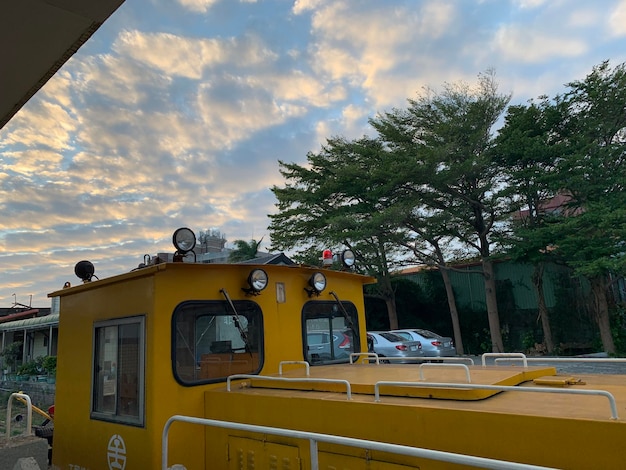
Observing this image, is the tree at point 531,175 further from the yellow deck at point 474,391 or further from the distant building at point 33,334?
the distant building at point 33,334

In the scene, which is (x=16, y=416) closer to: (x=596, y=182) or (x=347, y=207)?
(x=347, y=207)

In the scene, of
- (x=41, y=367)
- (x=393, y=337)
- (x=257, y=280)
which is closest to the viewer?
(x=257, y=280)

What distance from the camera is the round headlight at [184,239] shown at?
13.3ft

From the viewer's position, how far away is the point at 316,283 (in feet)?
14.9

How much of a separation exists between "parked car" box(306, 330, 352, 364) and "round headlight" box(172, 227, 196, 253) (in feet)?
4.70

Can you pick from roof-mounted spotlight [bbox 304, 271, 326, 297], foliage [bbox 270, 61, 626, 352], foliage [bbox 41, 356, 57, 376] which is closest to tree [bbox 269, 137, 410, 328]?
foliage [bbox 270, 61, 626, 352]

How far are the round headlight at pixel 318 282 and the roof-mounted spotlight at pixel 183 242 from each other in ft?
3.81

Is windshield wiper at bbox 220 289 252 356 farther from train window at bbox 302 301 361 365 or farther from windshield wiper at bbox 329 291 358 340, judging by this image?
windshield wiper at bbox 329 291 358 340

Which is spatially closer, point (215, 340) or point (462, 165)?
point (215, 340)

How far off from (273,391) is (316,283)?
1.27 m

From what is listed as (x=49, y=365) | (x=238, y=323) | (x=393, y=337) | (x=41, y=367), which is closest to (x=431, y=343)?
(x=393, y=337)

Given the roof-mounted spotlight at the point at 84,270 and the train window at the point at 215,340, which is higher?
the roof-mounted spotlight at the point at 84,270

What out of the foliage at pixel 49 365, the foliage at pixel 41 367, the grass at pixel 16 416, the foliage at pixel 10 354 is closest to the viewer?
the grass at pixel 16 416

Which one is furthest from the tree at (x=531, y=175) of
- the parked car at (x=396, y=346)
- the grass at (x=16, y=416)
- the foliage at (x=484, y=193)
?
the grass at (x=16, y=416)
